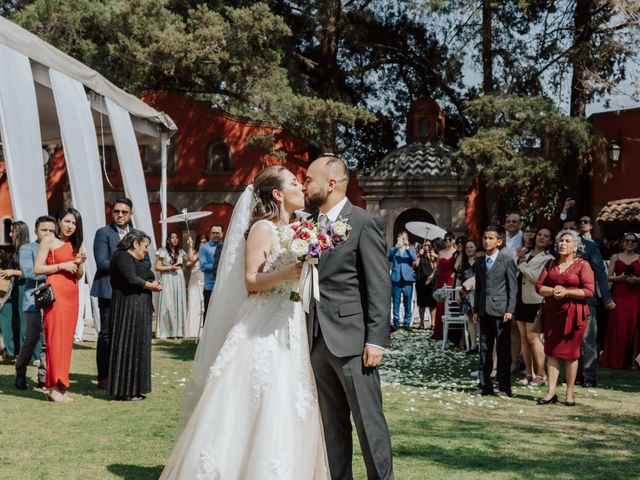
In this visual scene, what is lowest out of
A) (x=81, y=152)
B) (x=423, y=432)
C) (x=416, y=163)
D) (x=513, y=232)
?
(x=423, y=432)

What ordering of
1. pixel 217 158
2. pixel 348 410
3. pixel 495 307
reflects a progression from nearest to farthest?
pixel 348 410 → pixel 495 307 → pixel 217 158

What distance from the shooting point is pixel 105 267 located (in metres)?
9.29

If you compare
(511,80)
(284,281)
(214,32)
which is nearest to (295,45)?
(214,32)

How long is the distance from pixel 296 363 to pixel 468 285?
25.6ft

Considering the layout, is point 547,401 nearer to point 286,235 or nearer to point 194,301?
point 286,235

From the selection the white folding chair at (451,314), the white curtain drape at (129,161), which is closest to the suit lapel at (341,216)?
the white curtain drape at (129,161)

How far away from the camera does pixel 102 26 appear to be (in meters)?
24.0

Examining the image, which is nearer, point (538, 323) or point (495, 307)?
point (495, 307)

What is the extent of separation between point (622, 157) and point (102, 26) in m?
16.5

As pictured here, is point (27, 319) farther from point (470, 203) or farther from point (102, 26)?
point (470, 203)

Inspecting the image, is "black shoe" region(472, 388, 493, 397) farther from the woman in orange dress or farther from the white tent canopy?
the white tent canopy

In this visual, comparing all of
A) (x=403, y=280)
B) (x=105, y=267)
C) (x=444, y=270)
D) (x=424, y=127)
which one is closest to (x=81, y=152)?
(x=105, y=267)

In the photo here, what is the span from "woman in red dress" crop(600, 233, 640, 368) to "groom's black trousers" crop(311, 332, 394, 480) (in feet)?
26.2

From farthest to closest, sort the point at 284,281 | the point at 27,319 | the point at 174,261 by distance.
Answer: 1. the point at 174,261
2. the point at 27,319
3. the point at 284,281
